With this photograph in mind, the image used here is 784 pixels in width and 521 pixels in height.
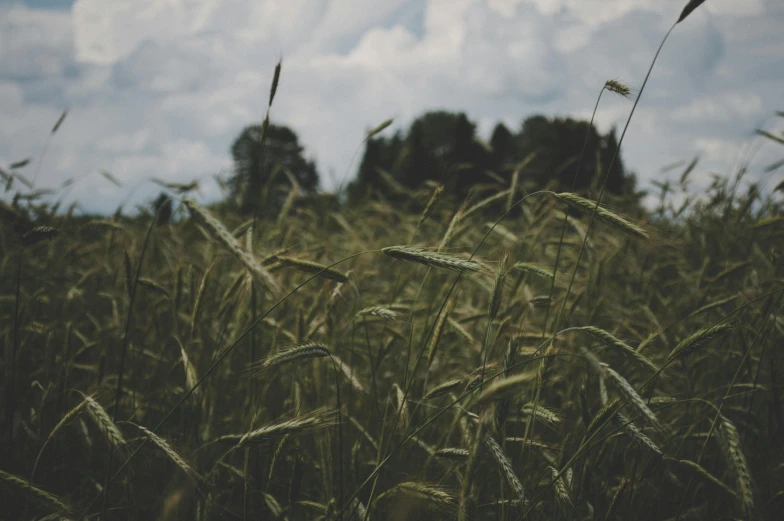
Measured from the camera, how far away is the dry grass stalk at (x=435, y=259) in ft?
4.08

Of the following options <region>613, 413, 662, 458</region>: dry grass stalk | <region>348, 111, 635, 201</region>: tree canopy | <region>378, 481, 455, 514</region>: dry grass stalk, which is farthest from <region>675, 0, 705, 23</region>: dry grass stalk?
<region>348, 111, 635, 201</region>: tree canopy

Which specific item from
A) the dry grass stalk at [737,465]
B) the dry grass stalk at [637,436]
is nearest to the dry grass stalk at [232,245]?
the dry grass stalk at [637,436]

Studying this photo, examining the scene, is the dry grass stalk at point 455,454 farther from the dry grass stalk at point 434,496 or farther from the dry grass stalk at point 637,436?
the dry grass stalk at point 637,436

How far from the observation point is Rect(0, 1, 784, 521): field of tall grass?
134cm

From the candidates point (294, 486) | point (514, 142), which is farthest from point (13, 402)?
point (514, 142)

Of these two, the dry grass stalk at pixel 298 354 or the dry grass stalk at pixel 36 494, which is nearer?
the dry grass stalk at pixel 36 494

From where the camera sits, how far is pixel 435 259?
128 centimetres

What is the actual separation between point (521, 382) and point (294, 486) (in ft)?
3.00

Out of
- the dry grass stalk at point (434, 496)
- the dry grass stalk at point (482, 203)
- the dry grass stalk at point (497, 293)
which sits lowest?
the dry grass stalk at point (434, 496)

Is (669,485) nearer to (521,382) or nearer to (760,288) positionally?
(760,288)

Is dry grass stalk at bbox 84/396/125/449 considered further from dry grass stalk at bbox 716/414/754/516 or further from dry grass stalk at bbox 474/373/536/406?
dry grass stalk at bbox 716/414/754/516

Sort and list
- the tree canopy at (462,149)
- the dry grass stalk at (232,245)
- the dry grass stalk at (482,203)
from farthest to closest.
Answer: the tree canopy at (462,149), the dry grass stalk at (482,203), the dry grass stalk at (232,245)

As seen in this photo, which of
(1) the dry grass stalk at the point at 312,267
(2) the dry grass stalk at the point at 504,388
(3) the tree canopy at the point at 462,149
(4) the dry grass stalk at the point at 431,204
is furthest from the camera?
(3) the tree canopy at the point at 462,149

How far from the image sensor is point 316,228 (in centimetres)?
490
